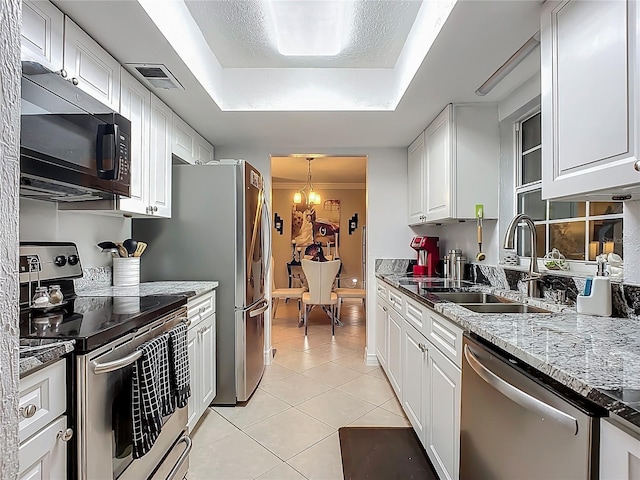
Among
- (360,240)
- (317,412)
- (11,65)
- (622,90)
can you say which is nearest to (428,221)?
(317,412)

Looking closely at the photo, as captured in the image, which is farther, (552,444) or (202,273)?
(202,273)

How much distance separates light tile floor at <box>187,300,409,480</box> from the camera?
1.93 meters

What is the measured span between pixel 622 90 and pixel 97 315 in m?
1.89

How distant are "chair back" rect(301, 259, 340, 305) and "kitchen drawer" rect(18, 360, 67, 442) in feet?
12.6

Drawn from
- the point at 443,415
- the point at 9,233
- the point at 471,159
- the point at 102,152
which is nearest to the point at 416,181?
the point at 471,159

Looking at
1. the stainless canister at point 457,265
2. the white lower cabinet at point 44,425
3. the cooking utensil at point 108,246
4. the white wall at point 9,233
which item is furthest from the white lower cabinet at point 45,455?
the stainless canister at point 457,265

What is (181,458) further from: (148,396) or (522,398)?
(522,398)

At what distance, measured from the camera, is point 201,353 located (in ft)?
7.53

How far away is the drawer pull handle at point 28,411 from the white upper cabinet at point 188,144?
205 cm

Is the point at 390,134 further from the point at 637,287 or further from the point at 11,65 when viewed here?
the point at 11,65

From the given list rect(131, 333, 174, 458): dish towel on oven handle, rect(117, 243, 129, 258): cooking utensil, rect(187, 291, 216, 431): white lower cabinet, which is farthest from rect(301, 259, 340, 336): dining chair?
rect(131, 333, 174, 458): dish towel on oven handle

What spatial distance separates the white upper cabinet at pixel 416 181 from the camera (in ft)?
10.4

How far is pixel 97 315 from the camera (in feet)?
4.58

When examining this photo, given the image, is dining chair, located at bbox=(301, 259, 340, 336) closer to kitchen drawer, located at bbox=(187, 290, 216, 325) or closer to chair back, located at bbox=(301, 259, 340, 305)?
chair back, located at bbox=(301, 259, 340, 305)
